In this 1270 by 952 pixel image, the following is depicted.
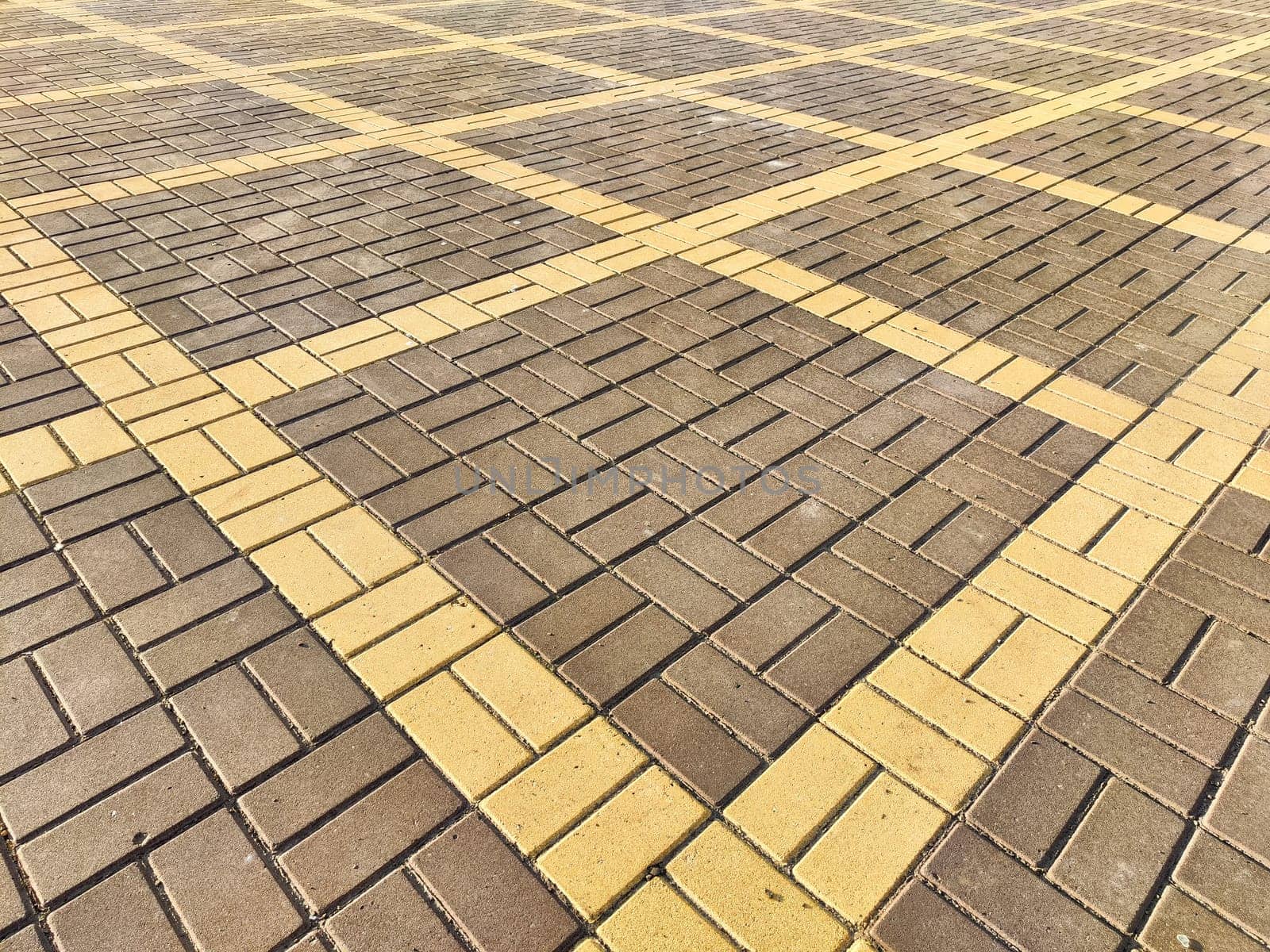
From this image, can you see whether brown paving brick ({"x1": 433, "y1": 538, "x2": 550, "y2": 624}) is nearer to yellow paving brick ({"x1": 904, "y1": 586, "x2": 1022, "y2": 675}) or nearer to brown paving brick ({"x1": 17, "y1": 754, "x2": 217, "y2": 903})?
brown paving brick ({"x1": 17, "y1": 754, "x2": 217, "y2": 903})

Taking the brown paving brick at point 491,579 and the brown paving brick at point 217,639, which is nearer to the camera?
the brown paving brick at point 217,639

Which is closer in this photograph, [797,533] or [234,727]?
[234,727]

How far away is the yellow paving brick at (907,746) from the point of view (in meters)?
1.88

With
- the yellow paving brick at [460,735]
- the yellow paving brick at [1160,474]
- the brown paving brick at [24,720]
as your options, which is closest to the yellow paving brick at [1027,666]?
the yellow paving brick at [1160,474]

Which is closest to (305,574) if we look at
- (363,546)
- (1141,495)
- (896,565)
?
(363,546)

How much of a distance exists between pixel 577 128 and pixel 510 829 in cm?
481

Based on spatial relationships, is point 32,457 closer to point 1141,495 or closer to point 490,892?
point 490,892

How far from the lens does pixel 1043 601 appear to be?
7.59 feet

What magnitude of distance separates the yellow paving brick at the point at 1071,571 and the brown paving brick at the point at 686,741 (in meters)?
1.02

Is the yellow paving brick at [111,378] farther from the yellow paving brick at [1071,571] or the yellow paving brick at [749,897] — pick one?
the yellow paving brick at [1071,571]

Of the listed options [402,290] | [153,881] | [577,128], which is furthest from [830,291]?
[153,881]

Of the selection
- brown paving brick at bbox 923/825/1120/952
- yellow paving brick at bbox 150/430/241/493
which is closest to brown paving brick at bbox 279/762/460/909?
brown paving brick at bbox 923/825/1120/952

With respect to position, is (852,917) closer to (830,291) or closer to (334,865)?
(334,865)

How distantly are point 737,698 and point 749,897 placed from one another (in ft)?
1.49
